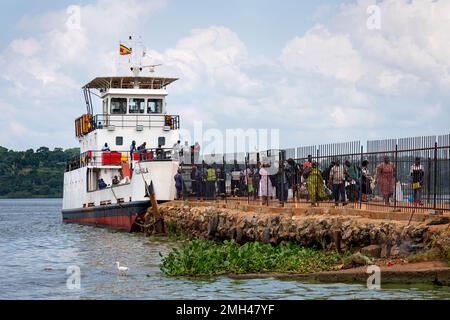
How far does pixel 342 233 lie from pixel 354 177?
12.2 ft

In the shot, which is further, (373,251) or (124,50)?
(124,50)

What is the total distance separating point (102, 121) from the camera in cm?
4997

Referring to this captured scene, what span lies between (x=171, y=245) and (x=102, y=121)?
17.5 meters

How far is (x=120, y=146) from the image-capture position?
Answer: 49.0 metres

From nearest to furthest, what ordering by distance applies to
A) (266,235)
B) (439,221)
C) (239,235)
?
(439,221)
(266,235)
(239,235)

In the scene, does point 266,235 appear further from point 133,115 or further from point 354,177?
point 133,115

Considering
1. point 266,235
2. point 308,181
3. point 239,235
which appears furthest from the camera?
point 239,235

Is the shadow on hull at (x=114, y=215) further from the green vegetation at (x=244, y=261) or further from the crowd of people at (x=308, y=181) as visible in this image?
the green vegetation at (x=244, y=261)

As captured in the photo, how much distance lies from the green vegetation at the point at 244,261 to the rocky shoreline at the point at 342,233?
1.91 ft

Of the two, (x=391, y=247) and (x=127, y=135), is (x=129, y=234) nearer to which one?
(x=127, y=135)

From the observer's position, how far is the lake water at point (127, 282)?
60.5 feet

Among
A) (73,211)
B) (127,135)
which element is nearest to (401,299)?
(127,135)

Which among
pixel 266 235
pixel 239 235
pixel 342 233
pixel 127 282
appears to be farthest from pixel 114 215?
pixel 127 282

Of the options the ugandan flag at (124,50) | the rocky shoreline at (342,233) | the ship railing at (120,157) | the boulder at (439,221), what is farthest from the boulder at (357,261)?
the ugandan flag at (124,50)
